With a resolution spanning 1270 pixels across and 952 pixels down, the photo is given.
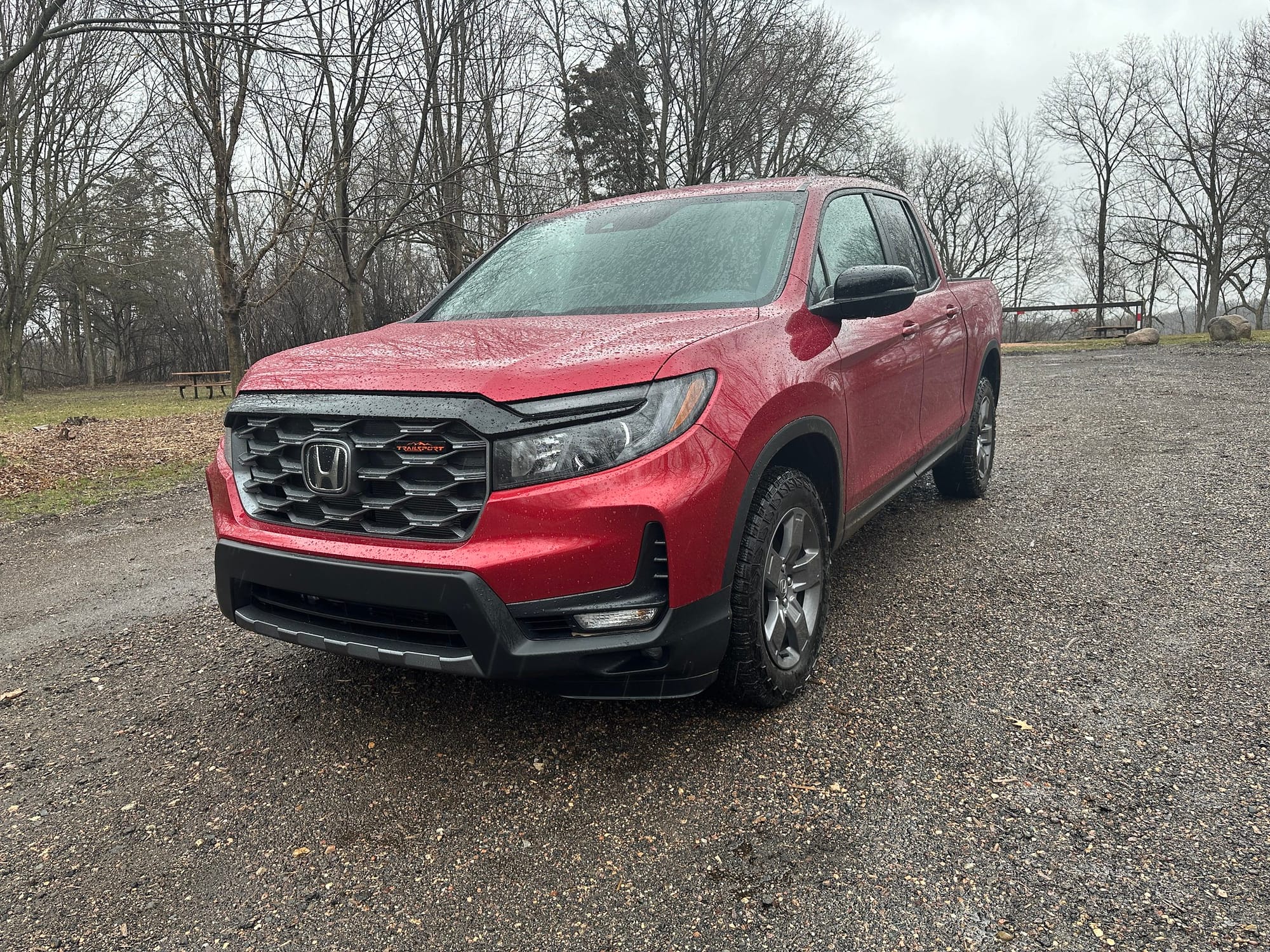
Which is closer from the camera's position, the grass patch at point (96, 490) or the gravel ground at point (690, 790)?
the gravel ground at point (690, 790)

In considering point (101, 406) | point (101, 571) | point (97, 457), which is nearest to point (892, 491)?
point (101, 571)

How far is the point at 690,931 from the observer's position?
74.1 inches

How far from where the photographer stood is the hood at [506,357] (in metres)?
2.26

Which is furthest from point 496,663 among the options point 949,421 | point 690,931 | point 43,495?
point 43,495

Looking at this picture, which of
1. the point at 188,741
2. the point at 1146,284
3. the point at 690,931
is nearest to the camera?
the point at 690,931

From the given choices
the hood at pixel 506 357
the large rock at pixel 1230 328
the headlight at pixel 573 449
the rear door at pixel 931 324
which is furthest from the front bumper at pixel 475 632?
the large rock at pixel 1230 328

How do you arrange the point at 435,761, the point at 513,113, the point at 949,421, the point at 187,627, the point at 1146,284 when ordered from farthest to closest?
the point at 1146,284
the point at 513,113
the point at 949,421
the point at 187,627
the point at 435,761

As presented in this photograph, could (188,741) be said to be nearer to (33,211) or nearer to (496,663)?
(496,663)

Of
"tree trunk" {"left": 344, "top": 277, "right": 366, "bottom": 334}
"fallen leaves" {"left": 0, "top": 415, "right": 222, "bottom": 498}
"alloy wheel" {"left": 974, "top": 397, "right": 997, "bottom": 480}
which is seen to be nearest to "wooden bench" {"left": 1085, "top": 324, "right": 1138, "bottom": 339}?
"tree trunk" {"left": 344, "top": 277, "right": 366, "bottom": 334}

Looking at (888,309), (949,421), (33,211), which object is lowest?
(949,421)

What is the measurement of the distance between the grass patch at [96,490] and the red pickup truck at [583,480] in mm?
5070

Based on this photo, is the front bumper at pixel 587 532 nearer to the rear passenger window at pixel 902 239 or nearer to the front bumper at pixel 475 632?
the front bumper at pixel 475 632

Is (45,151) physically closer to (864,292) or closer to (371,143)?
(371,143)

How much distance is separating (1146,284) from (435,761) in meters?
53.0
